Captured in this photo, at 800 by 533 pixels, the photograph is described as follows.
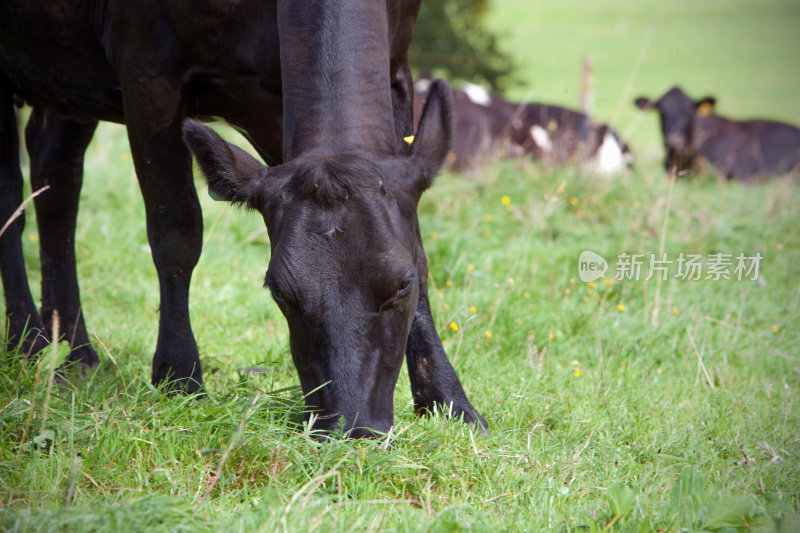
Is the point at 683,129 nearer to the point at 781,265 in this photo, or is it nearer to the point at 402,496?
the point at 781,265

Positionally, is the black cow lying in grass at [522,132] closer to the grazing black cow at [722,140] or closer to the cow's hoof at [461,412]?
→ the grazing black cow at [722,140]

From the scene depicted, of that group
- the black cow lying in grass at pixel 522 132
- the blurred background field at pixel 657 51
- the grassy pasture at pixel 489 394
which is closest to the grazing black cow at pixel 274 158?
the grassy pasture at pixel 489 394

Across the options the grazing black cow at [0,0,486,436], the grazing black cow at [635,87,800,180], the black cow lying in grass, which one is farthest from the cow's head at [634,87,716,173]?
the grazing black cow at [0,0,486,436]

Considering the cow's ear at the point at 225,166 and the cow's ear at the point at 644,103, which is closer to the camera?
the cow's ear at the point at 225,166

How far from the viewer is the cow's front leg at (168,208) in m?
3.46

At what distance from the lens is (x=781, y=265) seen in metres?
6.22

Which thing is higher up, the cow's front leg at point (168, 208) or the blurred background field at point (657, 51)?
the blurred background field at point (657, 51)

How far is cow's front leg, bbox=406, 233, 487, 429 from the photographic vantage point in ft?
11.1

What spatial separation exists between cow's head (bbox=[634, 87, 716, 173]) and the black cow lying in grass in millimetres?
853

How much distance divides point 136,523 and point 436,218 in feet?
16.1

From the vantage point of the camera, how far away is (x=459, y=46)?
1827 centimetres

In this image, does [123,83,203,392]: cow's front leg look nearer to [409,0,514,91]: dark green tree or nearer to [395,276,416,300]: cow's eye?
[395,276,416,300]: cow's eye

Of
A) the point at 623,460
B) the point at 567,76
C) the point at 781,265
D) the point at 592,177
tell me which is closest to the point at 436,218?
the point at 592,177

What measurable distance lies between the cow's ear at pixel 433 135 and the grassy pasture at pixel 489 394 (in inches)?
35.5
